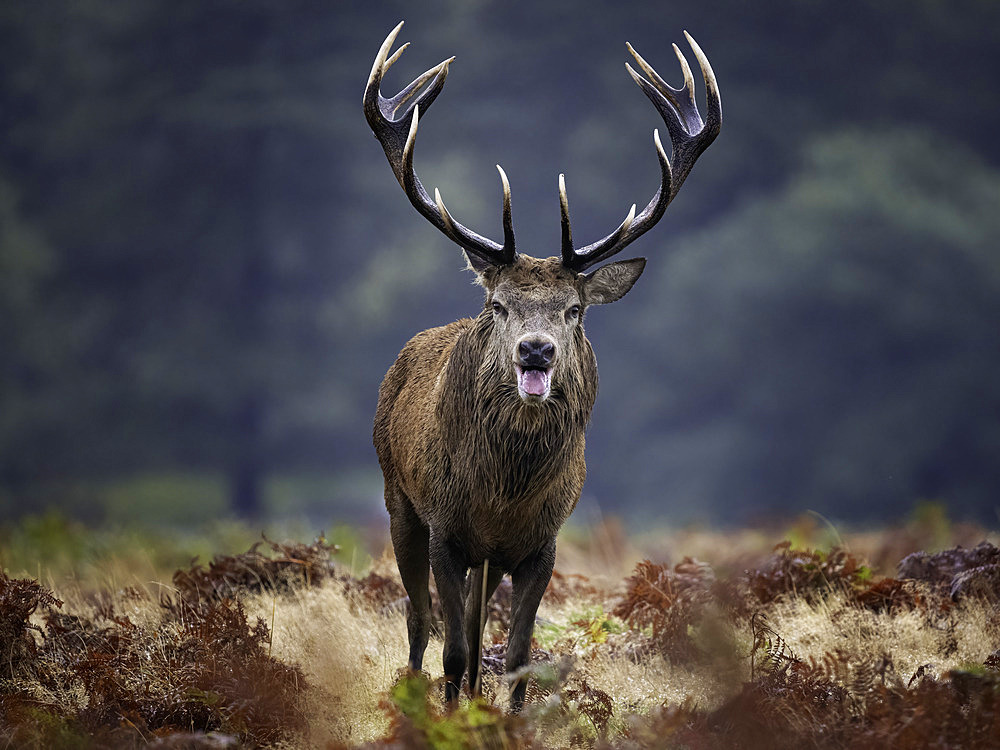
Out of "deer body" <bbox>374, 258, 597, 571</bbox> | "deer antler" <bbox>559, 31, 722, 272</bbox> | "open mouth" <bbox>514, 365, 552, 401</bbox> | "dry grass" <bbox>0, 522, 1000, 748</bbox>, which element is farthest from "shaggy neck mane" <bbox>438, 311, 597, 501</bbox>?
"dry grass" <bbox>0, 522, 1000, 748</bbox>

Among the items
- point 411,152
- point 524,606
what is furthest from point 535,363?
point 411,152

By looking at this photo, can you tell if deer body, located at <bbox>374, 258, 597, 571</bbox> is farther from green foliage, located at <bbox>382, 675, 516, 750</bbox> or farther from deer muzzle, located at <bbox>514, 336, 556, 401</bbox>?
green foliage, located at <bbox>382, 675, 516, 750</bbox>

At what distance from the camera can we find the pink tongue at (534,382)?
18.0 feet

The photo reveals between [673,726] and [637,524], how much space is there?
1488cm

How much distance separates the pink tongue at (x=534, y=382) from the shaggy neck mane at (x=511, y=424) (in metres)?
0.28

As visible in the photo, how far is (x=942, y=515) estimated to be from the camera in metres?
13.0

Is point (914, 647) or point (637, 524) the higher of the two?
point (637, 524)

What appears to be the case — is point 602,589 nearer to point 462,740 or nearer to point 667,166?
point 667,166

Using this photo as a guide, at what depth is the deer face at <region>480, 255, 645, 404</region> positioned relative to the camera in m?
5.54

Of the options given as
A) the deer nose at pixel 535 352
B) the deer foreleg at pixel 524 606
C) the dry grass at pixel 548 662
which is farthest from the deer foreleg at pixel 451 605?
the deer nose at pixel 535 352

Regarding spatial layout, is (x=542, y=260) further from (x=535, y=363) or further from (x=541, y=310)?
(x=535, y=363)

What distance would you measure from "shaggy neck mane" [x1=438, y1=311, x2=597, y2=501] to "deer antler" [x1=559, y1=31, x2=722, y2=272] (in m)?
0.56

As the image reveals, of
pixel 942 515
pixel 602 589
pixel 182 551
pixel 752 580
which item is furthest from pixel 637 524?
pixel 752 580

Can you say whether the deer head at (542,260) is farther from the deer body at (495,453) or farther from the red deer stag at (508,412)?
the deer body at (495,453)
